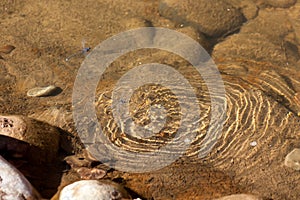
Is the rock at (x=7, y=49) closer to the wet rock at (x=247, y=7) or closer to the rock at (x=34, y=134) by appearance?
the rock at (x=34, y=134)

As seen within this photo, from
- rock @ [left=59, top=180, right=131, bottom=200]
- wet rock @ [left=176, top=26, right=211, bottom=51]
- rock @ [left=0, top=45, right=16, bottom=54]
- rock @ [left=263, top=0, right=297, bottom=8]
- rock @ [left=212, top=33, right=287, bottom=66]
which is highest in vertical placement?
rock @ [left=263, top=0, right=297, bottom=8]

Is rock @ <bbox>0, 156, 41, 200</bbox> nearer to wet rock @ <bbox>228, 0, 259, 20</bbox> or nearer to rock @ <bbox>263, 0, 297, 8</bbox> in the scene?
wet rock @ <bbox>228, 0, 259, 20</bbox>

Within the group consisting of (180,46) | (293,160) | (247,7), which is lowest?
(293,160)

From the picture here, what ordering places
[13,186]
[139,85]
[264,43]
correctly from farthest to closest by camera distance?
[264,43] < [139,85] < [13,186]

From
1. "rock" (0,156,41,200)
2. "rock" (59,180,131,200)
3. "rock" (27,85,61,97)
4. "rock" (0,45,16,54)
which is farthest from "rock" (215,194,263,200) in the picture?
"rock" (0,45,16,54)

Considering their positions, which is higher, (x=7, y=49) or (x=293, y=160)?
(x=7, y=49)

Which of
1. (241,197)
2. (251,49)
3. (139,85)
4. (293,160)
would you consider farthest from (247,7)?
(241,197)

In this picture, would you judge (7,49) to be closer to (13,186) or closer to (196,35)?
(196,35)
